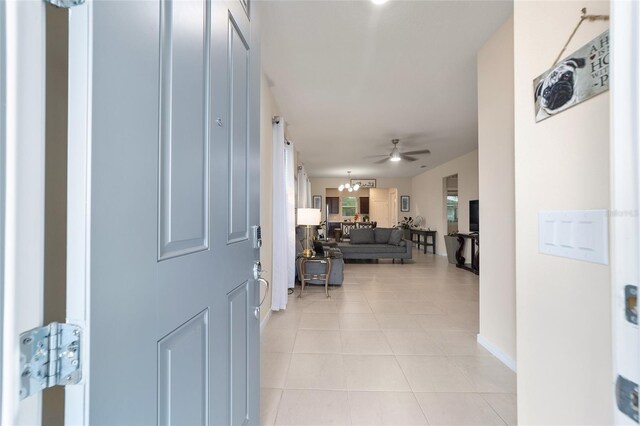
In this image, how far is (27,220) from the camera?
0.36 metres

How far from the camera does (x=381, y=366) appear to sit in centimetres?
219

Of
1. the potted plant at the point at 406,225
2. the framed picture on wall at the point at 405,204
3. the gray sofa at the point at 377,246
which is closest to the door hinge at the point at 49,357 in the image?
the gray sofa at the point at 377,246

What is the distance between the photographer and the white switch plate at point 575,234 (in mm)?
691

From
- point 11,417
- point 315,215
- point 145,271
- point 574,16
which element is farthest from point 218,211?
point 315,215

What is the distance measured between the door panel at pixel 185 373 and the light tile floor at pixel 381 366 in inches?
41.4

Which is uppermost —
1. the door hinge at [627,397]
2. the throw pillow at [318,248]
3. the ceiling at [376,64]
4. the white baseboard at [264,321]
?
the ceiling at [376,64]

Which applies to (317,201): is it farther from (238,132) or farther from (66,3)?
(66,3)

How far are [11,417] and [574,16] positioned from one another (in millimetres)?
1431

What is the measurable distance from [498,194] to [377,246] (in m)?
4.79

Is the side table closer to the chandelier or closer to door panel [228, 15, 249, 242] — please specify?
door panel [228, 15, 249, 242]

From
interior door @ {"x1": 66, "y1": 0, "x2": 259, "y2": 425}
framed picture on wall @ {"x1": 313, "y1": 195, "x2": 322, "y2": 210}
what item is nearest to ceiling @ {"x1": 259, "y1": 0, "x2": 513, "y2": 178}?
interior door @ {"x1": 66, "y1": 0, "x2": 259, "y2": 425}

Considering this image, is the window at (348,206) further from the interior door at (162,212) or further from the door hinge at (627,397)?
the door hinge at (627,397)

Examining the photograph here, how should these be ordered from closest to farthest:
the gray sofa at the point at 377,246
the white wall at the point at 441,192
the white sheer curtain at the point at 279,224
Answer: the white sheer curtain at the point at 279,224 < the white wall at the point at 441,192 < the gray sofa at the point at 377,246

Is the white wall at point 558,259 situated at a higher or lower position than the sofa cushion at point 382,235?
higher
